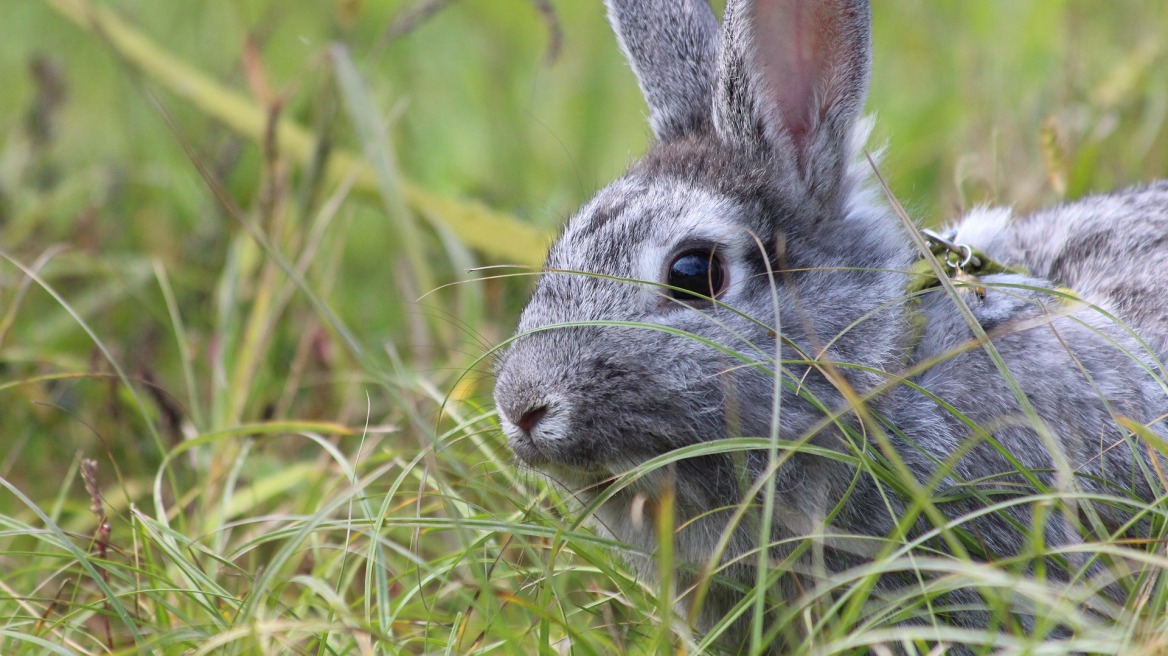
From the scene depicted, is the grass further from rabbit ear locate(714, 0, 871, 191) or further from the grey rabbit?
rabbit ear locate(714, 0, 871, 191)

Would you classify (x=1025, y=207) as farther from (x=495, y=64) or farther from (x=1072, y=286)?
(x=495, y=64)

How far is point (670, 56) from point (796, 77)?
533 millimetres

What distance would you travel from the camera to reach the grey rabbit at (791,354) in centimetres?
254

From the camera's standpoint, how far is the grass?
247 cm

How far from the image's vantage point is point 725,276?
2754 millimetres

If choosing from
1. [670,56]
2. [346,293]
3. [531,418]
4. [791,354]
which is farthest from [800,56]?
[346,293]

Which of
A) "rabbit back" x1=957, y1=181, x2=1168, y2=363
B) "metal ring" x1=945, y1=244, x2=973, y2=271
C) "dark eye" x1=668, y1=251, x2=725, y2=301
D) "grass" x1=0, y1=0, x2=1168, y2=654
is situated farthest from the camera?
"rabbit back" x1=957, y1=181, x2=1168, y2=363

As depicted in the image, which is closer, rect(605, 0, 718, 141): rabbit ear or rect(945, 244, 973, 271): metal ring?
rect(945, 244, 973, 271): metal ring

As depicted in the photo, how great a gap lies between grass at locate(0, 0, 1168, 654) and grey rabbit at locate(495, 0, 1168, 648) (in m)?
0.18

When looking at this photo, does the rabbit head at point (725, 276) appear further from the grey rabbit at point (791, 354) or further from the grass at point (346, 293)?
the grass at point (346, 293)

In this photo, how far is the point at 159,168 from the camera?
18.1 feet

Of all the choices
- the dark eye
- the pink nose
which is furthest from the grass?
the dark eye

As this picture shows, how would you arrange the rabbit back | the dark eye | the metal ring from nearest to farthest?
1. the dark eye
2. the metal ring
3. the rabbit back

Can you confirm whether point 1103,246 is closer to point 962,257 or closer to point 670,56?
point 962,257
